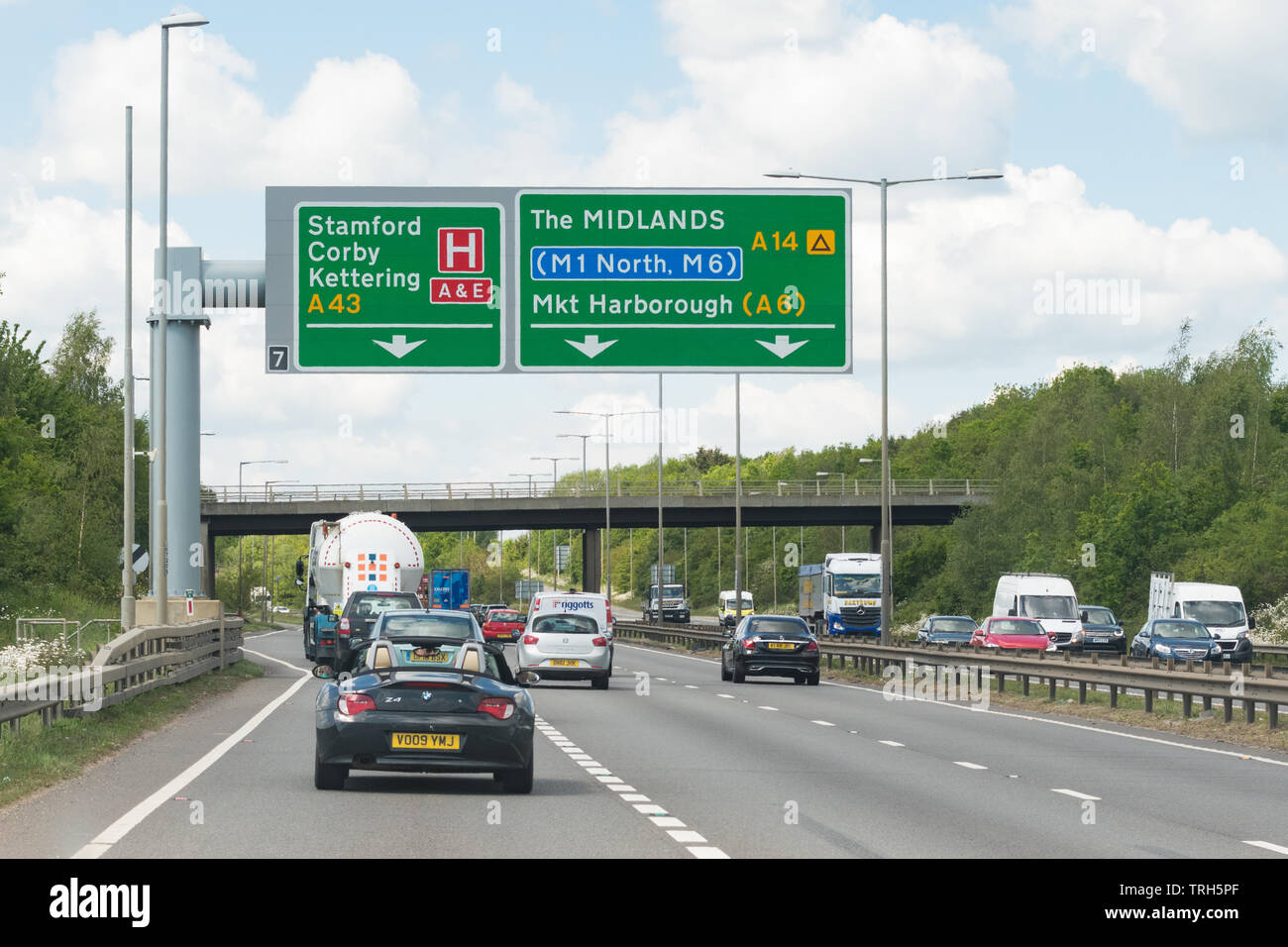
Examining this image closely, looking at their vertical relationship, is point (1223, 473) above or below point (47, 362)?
below

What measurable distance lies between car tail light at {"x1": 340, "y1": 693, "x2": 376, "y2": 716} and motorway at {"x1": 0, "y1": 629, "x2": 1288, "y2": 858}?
66 cm

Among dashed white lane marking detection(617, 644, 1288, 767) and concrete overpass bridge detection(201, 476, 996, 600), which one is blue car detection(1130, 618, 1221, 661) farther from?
concrete overpass bridge detection(201, 476, 996, 600)

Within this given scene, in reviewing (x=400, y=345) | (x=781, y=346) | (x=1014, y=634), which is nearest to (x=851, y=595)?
(x=1014, y=634)

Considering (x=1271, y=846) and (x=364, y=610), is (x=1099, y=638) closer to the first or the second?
(x=364, y=610)

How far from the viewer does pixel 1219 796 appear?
16672 millimetres

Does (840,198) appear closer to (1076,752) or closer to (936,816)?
(1076,752)

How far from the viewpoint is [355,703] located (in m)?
15.6

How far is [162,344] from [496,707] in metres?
18.7

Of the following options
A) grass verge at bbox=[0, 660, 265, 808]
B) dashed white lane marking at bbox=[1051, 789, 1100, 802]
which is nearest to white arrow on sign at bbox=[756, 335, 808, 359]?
grass verge at bbox=[0, 660, 265, 808]

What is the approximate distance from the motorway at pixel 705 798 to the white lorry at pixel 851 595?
4866cm

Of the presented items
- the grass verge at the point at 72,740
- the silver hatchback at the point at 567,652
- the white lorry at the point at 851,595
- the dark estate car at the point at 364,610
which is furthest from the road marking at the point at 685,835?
the white lorry at the point at 851,595
